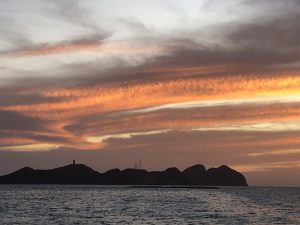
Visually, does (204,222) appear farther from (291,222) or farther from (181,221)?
(291,222)

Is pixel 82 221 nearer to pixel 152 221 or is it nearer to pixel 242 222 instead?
pixel 152 221

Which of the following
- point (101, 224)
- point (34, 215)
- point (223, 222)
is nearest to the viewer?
point (101, 224)

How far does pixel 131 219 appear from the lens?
236 feet

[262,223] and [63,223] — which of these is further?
[262,223]

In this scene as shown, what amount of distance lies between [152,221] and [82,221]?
934 cm

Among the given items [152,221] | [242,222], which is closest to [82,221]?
[152,221]

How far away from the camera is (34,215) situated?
255ft

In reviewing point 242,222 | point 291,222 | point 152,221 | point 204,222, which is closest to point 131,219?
point 152,221

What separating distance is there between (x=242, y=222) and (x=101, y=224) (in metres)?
19.6

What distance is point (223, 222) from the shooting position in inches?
2729

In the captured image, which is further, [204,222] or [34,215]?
[34,215]

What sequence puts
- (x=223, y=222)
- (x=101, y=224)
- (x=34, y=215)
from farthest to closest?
(x=34, y=215) → (x=223, y=222) → (x=101, y=224)

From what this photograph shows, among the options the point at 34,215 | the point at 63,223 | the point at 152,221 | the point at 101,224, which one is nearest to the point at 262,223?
the point at 152,221

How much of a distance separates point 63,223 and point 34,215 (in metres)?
14.0
